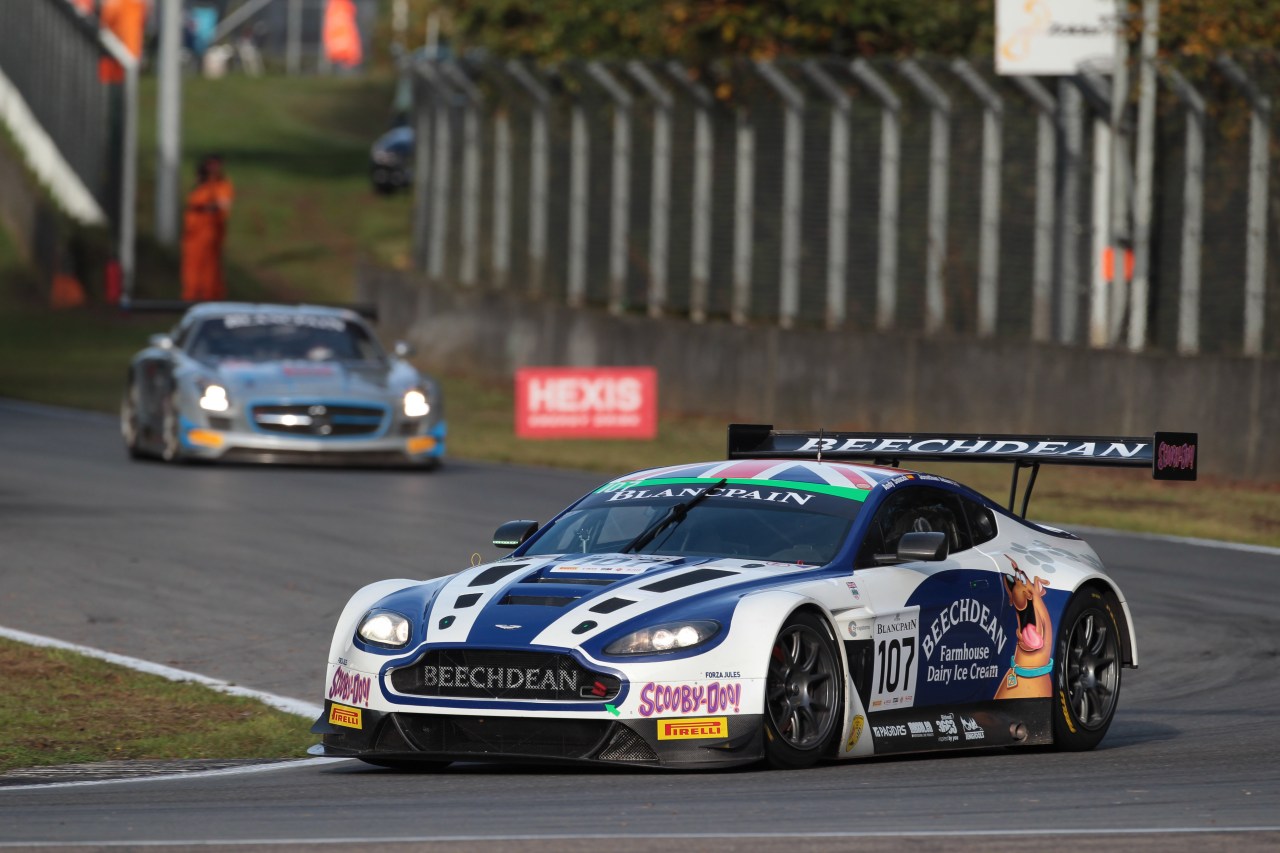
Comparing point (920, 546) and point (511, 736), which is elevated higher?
point (920, 546)

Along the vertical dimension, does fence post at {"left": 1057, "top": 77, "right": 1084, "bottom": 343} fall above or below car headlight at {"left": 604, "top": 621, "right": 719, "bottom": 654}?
above

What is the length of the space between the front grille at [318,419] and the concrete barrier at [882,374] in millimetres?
6041

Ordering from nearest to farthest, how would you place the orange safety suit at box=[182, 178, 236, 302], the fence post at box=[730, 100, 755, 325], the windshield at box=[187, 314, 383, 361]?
1. the windshield at box=[187, 314, 383, 361]
2. the fence post at box=[730, 100, 755, 325]
3. the orange safety suit at box=[182, 178, 236, 302]

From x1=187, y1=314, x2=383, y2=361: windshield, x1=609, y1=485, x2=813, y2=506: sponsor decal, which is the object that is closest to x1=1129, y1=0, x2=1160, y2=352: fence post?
x1=187, y1=314, x2=383, y2=361: windshield

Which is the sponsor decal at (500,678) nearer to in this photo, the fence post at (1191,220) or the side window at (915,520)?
the side window at (915,520)

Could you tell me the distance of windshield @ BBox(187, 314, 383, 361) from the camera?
22.3 metres

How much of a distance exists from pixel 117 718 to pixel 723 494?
2883mm

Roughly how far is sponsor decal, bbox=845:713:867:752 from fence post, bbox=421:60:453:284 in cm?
2698

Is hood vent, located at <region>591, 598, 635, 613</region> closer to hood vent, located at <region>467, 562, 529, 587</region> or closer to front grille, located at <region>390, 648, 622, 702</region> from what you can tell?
front grille, located at <region>390, 648, 622, 702</region>

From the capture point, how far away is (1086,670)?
33.9 ft

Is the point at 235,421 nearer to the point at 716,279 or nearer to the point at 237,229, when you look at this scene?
the point at 716,279

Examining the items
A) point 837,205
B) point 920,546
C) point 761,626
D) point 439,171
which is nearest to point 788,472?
point 920,546

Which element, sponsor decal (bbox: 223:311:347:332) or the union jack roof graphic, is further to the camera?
sponsor decal (bbox: 223:311:347:332)

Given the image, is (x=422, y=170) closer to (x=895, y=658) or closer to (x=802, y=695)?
(x=895, y=658)
